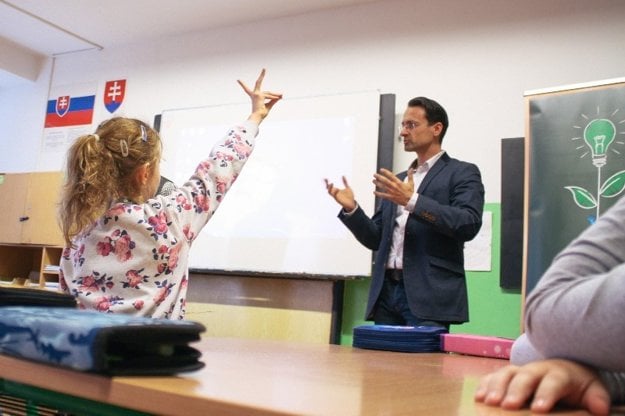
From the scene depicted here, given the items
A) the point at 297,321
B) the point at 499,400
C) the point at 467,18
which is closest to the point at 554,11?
the point at 467,18

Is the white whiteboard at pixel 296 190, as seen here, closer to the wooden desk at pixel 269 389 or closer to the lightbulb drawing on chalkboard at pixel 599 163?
the lightbulb drawing on chalkboard at pixel 599 163

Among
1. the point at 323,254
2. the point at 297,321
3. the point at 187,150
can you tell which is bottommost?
the point at 297,321

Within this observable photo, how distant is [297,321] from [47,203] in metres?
2.17

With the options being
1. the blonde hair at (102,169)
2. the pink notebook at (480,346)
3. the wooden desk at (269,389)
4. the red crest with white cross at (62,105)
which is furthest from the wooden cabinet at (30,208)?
the wooden desk at (269,389)

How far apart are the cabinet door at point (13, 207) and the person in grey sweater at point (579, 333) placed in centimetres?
453

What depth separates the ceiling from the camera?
3.96 m

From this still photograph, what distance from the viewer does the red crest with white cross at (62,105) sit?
4.90 meters

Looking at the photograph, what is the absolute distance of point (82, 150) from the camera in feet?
4.29

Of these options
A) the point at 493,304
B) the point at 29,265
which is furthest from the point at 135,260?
the point at 29,265

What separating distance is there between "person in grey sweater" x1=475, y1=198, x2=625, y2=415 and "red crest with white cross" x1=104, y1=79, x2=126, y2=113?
4.51m

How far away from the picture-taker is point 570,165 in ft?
9.04

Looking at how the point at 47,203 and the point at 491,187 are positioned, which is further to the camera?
the point at 47,203

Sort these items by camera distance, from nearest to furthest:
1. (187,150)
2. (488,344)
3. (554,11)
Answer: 1. (488,344)
2. (554,11)
3. (187,150)

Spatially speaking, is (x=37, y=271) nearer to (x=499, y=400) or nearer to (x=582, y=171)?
(x=582, y=171)
